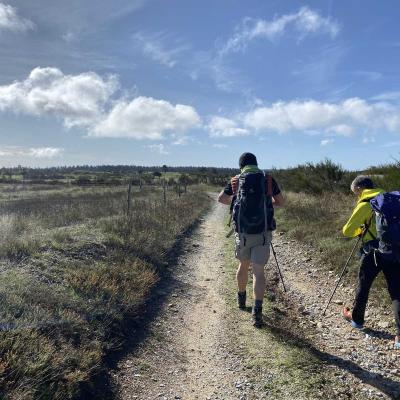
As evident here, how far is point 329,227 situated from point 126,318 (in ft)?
24.5

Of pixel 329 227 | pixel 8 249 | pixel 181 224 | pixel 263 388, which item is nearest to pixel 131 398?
pixel 263 388

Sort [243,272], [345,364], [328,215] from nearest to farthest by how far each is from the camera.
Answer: [345,364]
[243,272]
[328,215]

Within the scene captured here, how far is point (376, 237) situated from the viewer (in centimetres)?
491

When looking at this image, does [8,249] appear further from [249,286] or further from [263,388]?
[263,388]

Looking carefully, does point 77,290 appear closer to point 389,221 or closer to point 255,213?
point 255,213

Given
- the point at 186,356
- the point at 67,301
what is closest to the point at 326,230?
the point at 186,356

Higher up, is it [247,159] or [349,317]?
[247,159]

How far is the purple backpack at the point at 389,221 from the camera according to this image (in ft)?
14.4

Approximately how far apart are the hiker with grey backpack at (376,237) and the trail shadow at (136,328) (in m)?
2.98

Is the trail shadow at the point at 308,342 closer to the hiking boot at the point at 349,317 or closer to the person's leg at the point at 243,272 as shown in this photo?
the hiking boot at the point at 349,317

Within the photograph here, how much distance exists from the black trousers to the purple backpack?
0.22m

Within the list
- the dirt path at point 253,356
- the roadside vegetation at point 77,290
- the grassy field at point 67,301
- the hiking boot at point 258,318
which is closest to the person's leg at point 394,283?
the dirt path at point 253,356

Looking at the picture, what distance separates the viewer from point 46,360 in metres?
3.71

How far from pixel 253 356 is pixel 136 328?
175 cm
